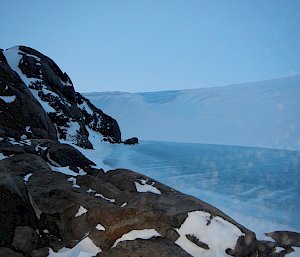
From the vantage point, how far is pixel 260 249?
764 centimetres

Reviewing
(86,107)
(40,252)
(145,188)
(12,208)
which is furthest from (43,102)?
(40,252)

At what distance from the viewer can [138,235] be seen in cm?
613

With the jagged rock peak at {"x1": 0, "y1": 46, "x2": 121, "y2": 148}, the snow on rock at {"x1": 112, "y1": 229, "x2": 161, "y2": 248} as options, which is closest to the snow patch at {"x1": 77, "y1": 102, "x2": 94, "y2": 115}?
the jagged rock peak at {"x1": 0, "y1": 46, "x2": 121, "y2": 148}

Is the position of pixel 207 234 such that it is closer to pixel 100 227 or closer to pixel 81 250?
pixel 100 227

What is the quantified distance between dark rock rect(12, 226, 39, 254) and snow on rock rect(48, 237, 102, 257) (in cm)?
41

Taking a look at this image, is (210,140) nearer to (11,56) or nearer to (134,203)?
(11,56)

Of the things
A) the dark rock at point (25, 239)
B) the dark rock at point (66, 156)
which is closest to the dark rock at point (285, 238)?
the dark rock at point (25, 239)

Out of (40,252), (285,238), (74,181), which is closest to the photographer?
(40,252)

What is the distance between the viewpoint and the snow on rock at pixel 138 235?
606 cm

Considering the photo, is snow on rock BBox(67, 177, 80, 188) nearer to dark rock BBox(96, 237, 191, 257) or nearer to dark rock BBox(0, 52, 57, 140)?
dark rock BBox(96, 237, 191, 257)

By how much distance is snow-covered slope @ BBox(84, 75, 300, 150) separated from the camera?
8531cm

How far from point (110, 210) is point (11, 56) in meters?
38.0

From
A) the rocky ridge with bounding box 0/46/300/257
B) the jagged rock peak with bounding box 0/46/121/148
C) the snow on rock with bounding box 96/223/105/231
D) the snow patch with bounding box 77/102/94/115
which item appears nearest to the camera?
the rocky ridge with bounding box 0/46/300/257

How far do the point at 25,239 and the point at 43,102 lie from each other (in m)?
30.5
